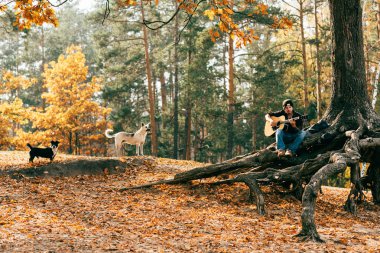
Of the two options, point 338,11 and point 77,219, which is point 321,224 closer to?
point 77,219

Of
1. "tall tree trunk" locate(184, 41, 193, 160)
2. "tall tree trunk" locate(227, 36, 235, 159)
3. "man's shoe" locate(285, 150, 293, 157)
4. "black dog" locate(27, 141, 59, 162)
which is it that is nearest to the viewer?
"man's shoe" locate(285, 150, 293, 157)

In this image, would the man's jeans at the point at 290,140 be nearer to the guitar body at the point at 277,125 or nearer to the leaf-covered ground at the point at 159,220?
the guitar body at the point at 277,125

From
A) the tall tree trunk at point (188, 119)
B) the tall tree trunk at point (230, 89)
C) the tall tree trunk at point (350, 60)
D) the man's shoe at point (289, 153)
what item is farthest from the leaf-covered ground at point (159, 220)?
the tall tree trunk at point (188, 119)

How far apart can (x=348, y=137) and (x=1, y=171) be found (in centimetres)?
864

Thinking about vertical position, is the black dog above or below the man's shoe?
above

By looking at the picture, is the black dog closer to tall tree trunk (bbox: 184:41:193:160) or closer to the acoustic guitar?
the acoustic guitar

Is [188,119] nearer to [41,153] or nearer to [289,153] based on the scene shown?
[41,153]

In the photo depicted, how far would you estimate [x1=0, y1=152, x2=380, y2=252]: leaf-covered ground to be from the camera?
553 centimetres

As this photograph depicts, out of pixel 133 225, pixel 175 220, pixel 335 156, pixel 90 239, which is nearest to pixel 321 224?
pixel 335 156

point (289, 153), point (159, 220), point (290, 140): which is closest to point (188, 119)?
point (290, 140)

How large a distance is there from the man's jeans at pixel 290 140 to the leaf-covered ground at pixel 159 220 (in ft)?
3.65

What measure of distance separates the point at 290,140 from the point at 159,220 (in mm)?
3856

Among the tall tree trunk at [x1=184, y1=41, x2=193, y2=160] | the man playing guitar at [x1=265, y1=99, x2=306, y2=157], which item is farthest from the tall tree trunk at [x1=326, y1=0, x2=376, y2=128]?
the tall tree trunk at [x1=184, y1=41, x2=193, y2=160]

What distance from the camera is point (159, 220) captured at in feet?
22.9
